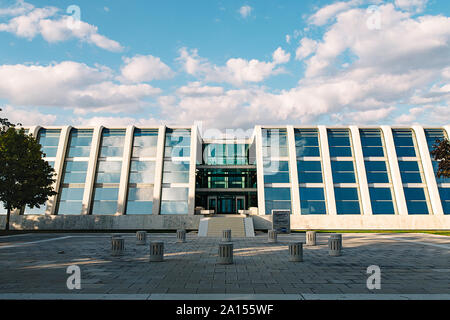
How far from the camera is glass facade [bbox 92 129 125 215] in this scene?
3850 cm

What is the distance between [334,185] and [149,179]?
26748 millimetres

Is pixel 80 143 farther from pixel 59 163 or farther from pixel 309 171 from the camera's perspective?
pixel 309 171

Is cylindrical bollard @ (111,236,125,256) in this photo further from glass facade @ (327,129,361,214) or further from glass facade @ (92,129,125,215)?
glass facade @ (327,129,361,214)

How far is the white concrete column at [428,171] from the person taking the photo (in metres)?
37.2

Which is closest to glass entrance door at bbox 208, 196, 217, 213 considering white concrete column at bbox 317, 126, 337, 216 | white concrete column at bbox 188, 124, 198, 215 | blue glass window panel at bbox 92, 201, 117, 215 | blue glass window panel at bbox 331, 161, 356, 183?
white concrete column at bbox 188, 124, 198, 215

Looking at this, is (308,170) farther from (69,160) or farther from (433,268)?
→ (69,160)

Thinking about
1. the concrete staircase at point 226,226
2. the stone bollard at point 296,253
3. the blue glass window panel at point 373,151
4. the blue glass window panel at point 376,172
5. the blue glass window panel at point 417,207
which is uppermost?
the blue glass window panel at point 373,151

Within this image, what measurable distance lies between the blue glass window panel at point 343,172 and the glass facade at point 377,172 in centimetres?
220

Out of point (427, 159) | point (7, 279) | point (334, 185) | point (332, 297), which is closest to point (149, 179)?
point (334, 185)

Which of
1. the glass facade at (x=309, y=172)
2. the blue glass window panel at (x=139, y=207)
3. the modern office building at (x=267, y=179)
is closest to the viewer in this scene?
the modern office building at (x=267, y=179)

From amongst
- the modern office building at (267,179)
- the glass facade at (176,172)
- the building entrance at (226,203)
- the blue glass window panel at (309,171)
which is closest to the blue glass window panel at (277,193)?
the modern office building at (267,179)

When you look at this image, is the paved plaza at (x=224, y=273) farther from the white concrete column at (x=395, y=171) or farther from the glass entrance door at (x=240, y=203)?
the glass entrance door at (x=240, y=203)

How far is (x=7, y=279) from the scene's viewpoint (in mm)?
10219

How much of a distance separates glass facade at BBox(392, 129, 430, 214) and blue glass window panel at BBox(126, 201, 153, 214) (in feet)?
117
